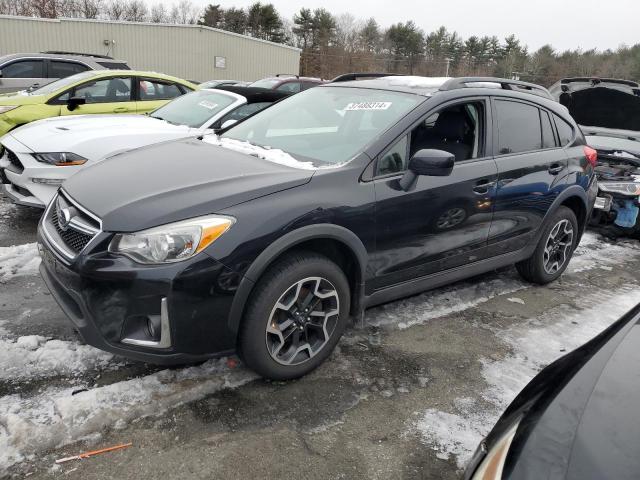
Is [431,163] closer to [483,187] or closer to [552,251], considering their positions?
[483,187]

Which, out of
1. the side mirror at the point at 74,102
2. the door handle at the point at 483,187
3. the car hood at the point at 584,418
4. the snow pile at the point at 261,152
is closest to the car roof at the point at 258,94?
the side mirror at the point at 74,102

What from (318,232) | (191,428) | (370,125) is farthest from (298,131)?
(191,428)

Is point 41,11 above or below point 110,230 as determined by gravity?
above

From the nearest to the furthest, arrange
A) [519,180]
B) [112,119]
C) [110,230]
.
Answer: [110,230], [519,180], [112,119]

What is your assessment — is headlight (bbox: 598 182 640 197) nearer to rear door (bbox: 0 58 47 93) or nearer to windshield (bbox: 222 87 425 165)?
windshield (bbox: 222 87 425 165)

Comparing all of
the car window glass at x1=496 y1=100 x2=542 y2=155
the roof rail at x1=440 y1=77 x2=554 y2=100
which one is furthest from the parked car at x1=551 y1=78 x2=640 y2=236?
the car window glass at x1=496 y1=100 x2=542 y2=155

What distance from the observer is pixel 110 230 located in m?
2.47

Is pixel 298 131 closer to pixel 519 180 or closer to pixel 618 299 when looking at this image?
pixel 519 180

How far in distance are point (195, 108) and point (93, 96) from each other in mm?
1962

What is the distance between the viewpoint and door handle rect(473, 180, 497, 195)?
3633 mm

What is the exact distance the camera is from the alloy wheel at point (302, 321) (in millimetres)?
2785

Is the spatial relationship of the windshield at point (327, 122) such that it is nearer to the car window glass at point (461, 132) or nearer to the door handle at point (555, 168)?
the car window glass at point (461, 132)

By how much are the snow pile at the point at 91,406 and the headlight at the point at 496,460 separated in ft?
5.29

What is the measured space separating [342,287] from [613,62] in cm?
5821
